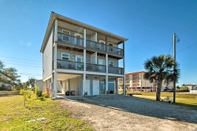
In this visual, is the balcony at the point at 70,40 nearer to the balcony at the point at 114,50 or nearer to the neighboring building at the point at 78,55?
the neighboring building at the point at 78,55

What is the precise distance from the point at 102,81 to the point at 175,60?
12.6 m

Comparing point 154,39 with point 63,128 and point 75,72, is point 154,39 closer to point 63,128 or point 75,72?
point 75,72

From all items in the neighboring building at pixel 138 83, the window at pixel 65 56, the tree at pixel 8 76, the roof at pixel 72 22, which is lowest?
the neighboring building at pixel 138 83

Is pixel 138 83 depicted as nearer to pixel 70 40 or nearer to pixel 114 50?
pixel 114 50

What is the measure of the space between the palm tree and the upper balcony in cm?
530

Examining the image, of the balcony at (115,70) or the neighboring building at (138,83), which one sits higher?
the balcony at (115,70)

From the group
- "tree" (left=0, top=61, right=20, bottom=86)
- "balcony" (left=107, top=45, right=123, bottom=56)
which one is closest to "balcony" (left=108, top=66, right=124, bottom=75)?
"balcony" (left=107, top=45, right=123, bottom=56)

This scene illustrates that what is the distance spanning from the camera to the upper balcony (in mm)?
15441

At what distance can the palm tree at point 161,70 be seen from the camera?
18375 millimetres

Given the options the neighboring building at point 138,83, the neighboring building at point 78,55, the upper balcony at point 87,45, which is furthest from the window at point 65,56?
the neighboring building at point 138,83

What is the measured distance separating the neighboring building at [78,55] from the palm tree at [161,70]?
15.1 ft

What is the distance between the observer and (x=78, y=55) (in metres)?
18.4

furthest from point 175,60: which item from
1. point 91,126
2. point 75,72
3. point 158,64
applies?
point 91,126

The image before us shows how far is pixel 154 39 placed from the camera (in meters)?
21.7
